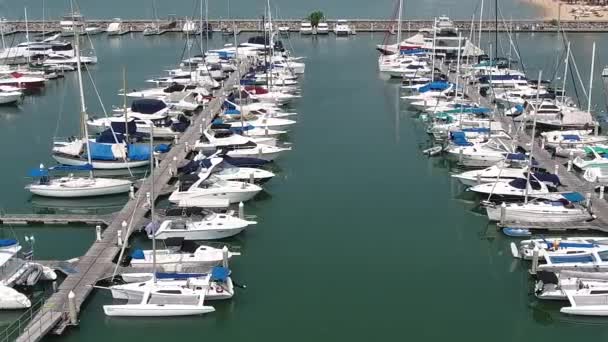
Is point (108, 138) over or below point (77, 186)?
over

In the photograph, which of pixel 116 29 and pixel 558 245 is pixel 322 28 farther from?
pixel 558 245

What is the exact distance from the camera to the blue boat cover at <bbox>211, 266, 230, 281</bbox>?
26125 millimetres

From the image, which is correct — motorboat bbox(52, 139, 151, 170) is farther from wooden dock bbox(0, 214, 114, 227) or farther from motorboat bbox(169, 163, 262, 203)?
wooden dock bbox(0, 214, 114, 227)

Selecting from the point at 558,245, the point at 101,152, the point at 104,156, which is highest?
the point at 101,152

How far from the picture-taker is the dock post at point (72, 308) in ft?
78.6

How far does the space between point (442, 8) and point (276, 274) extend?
11066cm

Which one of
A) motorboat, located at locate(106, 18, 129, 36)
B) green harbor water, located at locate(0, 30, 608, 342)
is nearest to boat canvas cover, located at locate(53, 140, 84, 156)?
green harbor water, located at locate(0, 30, 608, 342)

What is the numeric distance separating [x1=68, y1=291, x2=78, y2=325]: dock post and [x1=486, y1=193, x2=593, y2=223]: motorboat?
63.4 ft

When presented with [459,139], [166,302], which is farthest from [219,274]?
[459,139]

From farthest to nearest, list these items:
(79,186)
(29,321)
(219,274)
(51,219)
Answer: (79,186) → (51,219) → (219,274) → (29,321)

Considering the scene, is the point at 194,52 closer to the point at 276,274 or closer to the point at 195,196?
the point at 195,196

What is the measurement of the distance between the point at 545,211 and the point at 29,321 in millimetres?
22329

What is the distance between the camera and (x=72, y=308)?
79.0 ft

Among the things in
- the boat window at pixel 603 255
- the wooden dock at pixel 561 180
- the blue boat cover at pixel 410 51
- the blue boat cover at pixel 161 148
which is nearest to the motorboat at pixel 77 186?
the blue boat cover at pixel 161 148
